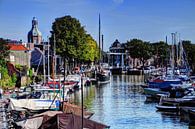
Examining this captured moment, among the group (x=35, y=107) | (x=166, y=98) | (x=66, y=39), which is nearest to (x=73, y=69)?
(x=66, y=39)

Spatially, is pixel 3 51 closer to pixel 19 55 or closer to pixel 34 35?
pixel 19 55

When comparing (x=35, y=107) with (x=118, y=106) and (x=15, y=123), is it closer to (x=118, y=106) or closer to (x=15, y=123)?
(x=15, y=123)

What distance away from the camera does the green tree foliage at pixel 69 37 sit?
4614 inches

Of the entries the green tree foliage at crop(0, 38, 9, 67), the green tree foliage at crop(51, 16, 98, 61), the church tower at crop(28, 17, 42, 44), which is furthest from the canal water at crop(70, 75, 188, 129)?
the church tower at crop(28, 17, 42, 44)

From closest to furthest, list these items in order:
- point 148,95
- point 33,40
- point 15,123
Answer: point 15,123
point 148,95
point 33,40

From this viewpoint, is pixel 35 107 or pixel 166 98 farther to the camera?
pixel 166 98

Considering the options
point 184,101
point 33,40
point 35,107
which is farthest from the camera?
point 33,40

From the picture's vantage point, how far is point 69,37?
387 feet

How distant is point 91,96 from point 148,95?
399 inches

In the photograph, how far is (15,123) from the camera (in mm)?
39812

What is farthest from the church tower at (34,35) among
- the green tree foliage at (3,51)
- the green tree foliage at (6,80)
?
the green tree foliage at (6,80)

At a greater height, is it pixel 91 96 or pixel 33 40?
pixel 33 40

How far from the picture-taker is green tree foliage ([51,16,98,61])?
384 ft

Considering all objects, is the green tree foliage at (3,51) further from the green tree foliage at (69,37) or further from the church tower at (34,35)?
the church tower at (34,35)
